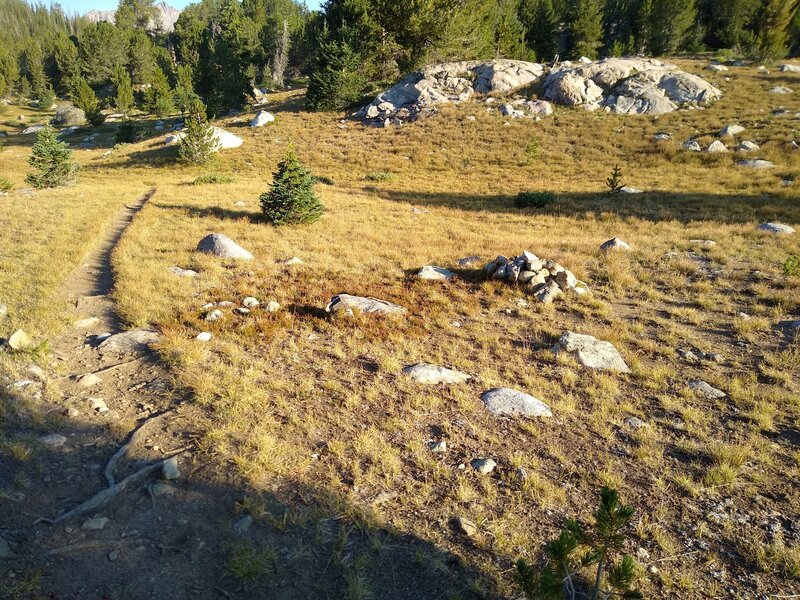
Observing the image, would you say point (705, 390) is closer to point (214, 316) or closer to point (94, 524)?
point (94, 524)

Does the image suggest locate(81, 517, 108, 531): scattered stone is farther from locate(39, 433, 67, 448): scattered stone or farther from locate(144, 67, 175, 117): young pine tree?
locate(144, 67, 175, 117): young pine tree

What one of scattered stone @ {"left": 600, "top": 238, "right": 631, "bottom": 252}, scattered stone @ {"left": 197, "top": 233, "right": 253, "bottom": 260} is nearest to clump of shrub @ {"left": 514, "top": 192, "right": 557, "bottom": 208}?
scattered stone @ {"left": 600, "top": 238, "right": 631, "bottom": 252}

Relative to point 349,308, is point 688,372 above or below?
below

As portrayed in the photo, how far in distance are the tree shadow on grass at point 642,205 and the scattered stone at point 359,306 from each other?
47.0 ft

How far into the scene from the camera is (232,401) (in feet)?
18.3

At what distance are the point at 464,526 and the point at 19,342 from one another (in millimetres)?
7136

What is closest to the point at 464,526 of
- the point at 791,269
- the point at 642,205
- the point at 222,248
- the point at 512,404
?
the point at 512,404

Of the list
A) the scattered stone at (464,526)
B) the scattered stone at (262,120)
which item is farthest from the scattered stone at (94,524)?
the scattered stone at (262,120)

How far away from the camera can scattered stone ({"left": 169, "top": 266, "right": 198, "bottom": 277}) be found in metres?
10.4

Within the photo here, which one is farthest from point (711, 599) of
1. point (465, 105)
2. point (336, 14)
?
point (336, 14)

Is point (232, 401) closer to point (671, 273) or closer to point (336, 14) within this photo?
point (671, 273)

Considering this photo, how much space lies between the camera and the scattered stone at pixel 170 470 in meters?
4.31

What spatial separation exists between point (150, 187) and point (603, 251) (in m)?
26.0

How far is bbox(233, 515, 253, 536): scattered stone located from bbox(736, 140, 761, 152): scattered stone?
124 feet
